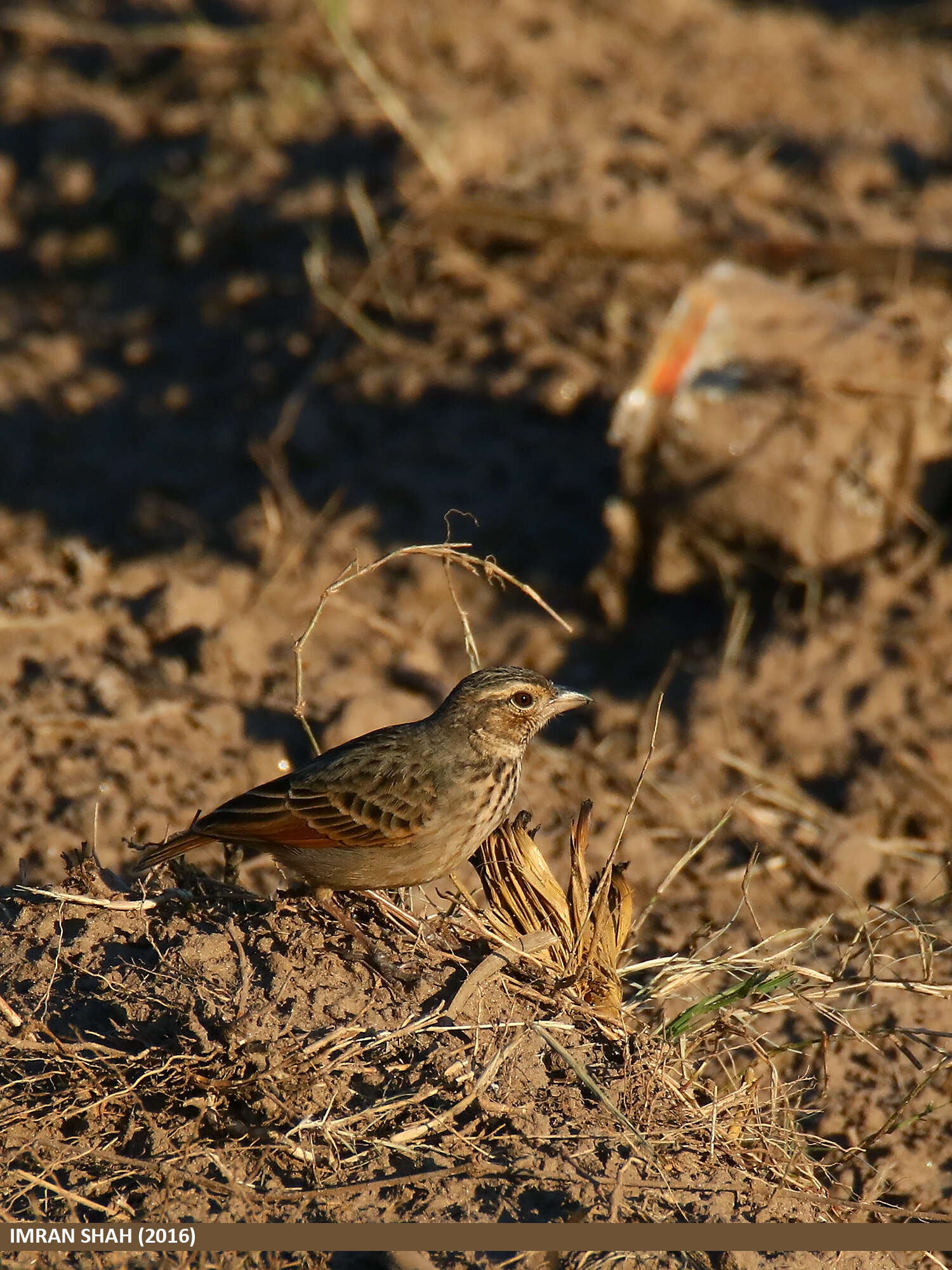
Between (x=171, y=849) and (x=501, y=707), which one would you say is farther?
(x=501, y=707)

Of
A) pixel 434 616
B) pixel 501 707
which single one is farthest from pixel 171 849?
pixel 434 616

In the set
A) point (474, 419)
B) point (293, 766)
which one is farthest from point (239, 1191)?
point (474, 419)

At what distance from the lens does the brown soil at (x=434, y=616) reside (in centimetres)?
418

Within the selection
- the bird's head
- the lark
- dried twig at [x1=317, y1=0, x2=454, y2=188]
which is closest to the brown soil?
dried twig at [x1=317, y1=0, x2=454, y2=188]

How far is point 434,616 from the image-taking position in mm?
7730

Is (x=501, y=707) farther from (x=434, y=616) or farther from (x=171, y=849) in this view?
(x=434, y=616)

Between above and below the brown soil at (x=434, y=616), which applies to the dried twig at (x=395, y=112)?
above

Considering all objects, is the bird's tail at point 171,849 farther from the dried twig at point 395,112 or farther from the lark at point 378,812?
the dried twig at point 395,112

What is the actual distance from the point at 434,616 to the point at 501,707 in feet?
7.91

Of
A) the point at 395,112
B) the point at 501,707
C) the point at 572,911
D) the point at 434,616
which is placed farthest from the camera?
the point at 395,112

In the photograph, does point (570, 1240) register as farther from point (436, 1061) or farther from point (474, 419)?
point (474, 419)

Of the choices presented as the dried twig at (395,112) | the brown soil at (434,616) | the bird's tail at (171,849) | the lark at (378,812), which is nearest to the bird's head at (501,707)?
the lark at (378,812)

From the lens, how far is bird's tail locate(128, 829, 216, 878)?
15.8 ft

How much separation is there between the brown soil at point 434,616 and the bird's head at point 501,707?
797mm
